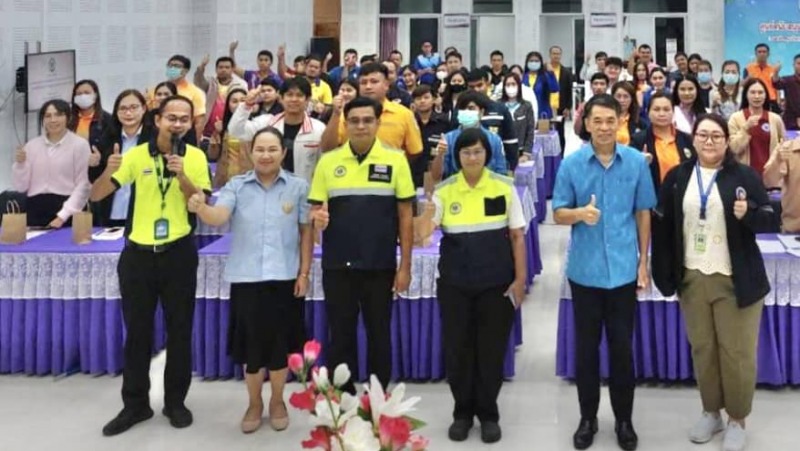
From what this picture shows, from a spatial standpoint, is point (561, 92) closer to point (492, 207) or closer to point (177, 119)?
point (492, 207)

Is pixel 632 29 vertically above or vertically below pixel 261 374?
above

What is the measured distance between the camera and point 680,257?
388 centimetres

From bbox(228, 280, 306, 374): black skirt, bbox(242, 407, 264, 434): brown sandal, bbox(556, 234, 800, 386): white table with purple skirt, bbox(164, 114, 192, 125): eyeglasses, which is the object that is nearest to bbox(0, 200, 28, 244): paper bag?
bbox(164, 114, 192, 125): eyeglasses

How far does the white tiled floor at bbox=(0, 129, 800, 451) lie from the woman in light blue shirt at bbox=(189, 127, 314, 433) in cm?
37

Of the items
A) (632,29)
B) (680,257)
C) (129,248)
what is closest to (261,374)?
(129,248)

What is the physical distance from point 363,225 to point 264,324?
0.59m

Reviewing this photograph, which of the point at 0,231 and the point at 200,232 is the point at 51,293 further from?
the point at 200,232

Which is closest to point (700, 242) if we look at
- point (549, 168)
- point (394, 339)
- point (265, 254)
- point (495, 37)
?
point (394, 339)

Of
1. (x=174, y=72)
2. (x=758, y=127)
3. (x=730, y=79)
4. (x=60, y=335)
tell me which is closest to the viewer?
(x=60, y=335)

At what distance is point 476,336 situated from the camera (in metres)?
4.03

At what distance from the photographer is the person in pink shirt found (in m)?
5.43

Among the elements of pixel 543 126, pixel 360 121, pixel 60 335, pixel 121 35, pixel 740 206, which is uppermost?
pixel 121 35

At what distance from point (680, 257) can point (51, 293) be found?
3040 millimetres

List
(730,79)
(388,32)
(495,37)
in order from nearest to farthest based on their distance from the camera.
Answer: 1. (730,79)
2. (495,37)
3. (388,32)
